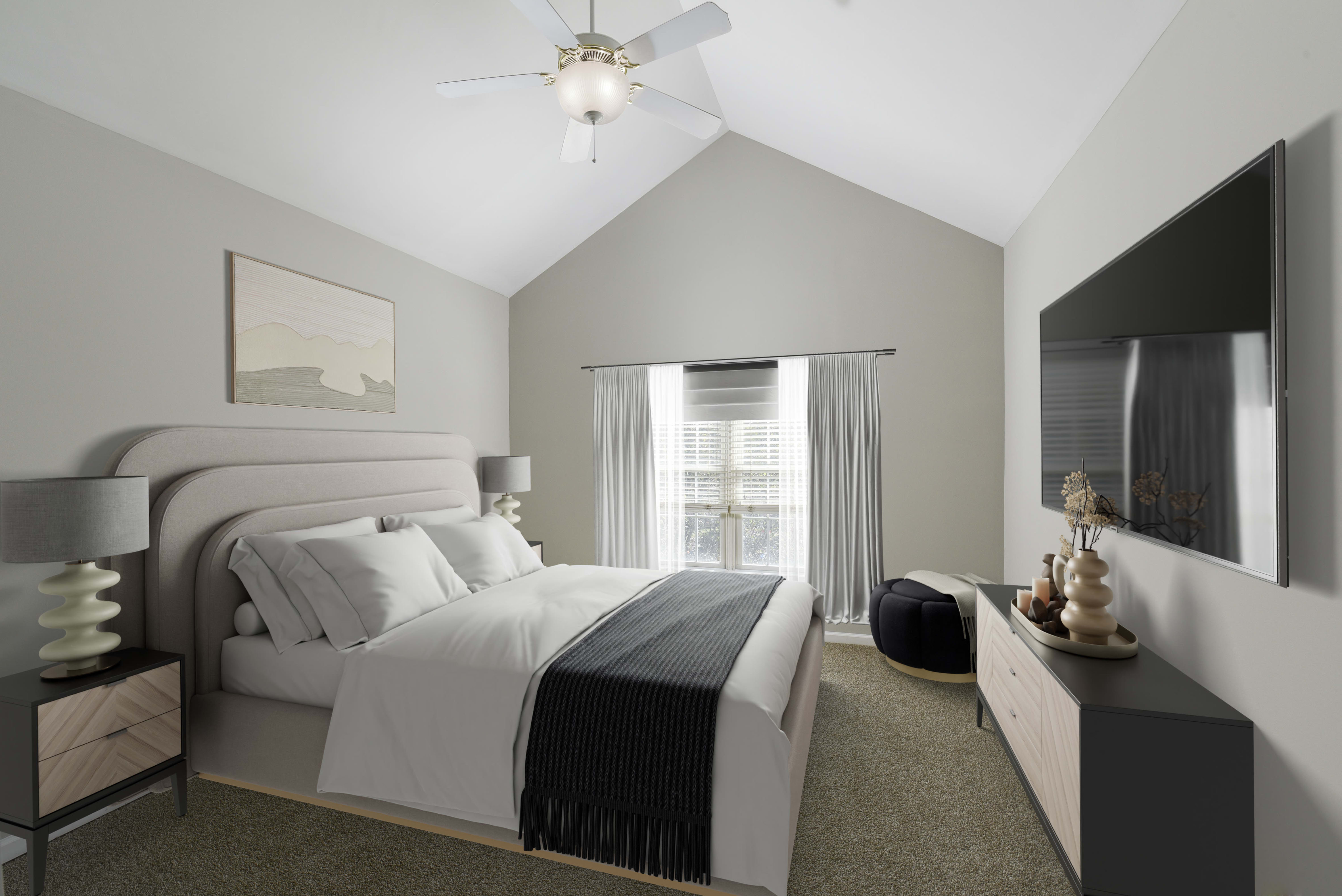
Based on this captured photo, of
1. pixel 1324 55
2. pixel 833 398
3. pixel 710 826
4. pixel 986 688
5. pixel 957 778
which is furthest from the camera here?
pixel 833 398

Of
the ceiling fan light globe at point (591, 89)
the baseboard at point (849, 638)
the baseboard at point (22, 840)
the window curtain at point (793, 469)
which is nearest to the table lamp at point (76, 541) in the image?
the baseboard at point (22, 840)

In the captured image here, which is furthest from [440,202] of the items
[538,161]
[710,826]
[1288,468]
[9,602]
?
[1288,468]

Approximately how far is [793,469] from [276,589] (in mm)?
3107

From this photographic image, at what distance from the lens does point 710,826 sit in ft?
5.42

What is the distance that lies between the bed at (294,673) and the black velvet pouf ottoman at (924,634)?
567mm

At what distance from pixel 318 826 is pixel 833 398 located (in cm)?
349

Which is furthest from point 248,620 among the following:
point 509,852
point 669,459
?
point 669,459

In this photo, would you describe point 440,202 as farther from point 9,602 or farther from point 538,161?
point 9,602

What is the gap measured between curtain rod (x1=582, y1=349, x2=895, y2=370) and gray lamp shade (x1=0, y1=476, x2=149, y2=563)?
3035 millimetres

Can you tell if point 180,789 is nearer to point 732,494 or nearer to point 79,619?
point 79,619

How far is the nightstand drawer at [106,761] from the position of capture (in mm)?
1769

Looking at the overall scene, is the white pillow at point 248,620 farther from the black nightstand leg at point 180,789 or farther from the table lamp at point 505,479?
the table lamp at point 505,479

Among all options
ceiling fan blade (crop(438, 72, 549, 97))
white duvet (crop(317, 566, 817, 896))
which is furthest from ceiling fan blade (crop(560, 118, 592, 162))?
white duvet (crop(317, 566, 817, 896))

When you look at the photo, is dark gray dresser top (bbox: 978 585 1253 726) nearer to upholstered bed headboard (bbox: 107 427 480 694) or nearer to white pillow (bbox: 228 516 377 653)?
white pillow (bbox: 228 516 377 653)
